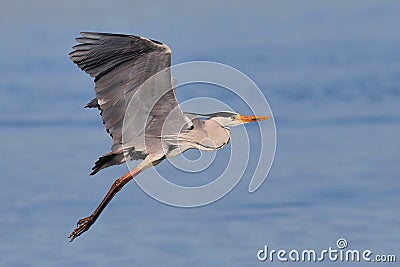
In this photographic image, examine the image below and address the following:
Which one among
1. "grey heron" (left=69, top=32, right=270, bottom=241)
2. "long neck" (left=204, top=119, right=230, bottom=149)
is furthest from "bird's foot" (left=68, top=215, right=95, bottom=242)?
"long neck" (left=204, top=119, right=230, bottom=149)

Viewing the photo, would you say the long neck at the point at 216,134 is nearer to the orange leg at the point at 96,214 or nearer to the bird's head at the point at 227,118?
the bird's head at the point at 227,118

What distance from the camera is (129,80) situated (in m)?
9.89

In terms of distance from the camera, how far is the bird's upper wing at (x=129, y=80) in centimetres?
964

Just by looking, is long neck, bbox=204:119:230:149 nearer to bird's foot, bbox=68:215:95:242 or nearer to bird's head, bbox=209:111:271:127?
bird's head, bbox=209:111:271:127

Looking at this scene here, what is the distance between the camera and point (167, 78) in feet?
32.0

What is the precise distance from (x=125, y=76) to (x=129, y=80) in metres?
0.04

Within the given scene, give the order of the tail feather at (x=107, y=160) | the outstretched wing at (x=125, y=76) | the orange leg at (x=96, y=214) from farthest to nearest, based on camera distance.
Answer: the orange leg at (x=96, y=214) < the tail feather at (x=107, y=160) < the outstretched wing at (x=125, y=76)

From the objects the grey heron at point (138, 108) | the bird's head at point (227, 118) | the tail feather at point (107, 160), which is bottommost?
the tail feather at point (107, 160)

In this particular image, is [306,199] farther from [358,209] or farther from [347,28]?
[347,28]

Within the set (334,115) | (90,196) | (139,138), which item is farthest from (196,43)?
(139,138)

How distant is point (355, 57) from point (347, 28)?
1457 mm

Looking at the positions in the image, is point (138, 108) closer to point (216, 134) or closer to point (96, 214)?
point (216, 134)

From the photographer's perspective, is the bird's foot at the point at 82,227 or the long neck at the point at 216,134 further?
the long neck at the point at 216,134

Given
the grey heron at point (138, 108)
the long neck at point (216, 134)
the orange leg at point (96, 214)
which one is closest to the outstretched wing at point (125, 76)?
the grey heron at point (138, 108)
